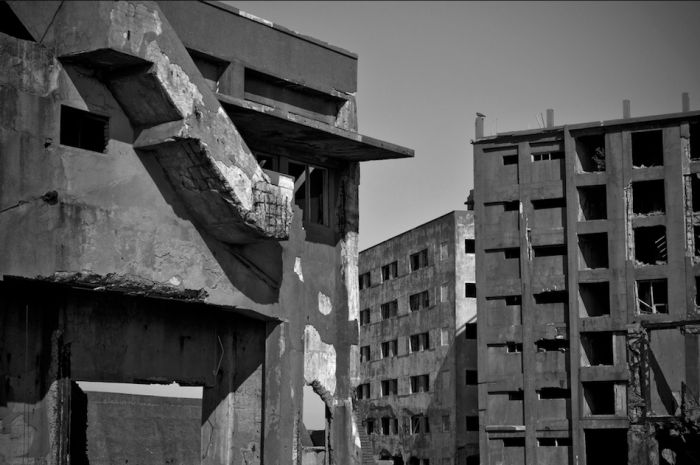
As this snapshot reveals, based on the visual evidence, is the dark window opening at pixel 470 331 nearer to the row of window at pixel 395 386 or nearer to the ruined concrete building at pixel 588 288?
the row of window at pixel 395 386

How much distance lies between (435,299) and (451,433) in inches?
265

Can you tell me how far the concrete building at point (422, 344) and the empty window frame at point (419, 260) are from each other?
0.05 meters

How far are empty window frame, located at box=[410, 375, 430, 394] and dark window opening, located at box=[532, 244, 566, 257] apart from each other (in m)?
11.5

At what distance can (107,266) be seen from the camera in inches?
580

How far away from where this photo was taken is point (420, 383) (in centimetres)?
5597

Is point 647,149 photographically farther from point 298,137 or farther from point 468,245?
point 298,137

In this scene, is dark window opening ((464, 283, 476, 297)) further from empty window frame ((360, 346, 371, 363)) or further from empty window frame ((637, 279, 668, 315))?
empty window frame ((637, 279, 668, 315))

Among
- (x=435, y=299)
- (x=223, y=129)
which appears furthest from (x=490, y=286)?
(x=223, y=129)

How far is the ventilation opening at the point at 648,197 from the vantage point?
45062 mm

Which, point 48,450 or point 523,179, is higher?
point 523,179

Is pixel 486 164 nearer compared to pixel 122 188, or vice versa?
pixel 122 188

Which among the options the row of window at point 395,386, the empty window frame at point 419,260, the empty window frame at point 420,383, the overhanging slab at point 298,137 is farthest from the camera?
the empty window frame at point 419,260

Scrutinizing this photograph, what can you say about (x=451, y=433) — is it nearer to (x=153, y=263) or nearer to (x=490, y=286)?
(x=490, y=286)

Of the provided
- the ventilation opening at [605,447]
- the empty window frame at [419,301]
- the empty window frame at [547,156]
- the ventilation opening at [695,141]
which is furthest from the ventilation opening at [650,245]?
the empty window frame at [419,301]
